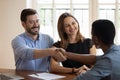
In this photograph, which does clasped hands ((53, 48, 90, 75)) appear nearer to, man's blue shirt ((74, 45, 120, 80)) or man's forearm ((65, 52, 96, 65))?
man's forearm ((65, 52, 96, 65))

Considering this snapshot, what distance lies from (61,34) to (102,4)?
137 cm

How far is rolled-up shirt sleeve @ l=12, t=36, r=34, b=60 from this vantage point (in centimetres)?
240

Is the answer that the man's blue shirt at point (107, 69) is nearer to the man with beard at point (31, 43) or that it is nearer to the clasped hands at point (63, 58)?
the clasped hands at point (63, 58)

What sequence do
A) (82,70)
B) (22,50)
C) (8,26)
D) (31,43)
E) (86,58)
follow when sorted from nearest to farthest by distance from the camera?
1. (86,58)
2. (82,70)
3. (22,50)
4. (31,43)
5. (8,26)

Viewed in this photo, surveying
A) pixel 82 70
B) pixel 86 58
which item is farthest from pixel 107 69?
pixel 82 70

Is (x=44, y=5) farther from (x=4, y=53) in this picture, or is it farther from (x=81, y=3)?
Answer: (x=4, y=53)

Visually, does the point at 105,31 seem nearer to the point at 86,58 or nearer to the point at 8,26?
the point at 86,58

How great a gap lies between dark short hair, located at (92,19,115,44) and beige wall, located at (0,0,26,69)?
2447 mm

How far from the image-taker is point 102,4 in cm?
381

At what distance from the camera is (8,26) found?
157 inches

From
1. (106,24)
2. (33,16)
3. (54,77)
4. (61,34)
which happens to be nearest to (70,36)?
(61,34)

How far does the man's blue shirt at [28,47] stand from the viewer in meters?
2.52

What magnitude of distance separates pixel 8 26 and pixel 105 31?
264cm

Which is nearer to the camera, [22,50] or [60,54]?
[60,54]
